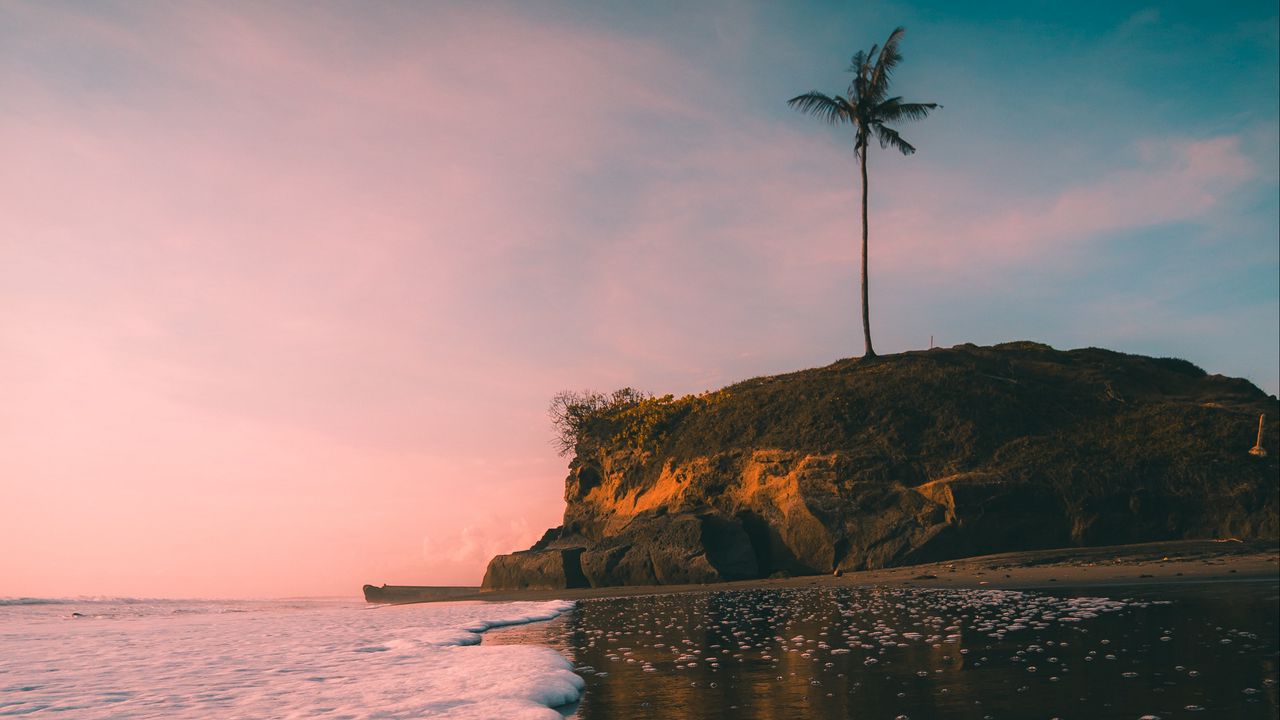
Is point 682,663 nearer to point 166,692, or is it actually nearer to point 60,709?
point 166,692

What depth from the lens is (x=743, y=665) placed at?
845 centimetres

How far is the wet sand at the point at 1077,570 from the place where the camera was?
1775cm

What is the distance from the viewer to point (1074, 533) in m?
24.4

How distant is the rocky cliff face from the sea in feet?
32.3

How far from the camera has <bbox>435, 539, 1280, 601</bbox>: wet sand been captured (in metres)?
17.8

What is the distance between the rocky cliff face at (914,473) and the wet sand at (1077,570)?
1609 mm

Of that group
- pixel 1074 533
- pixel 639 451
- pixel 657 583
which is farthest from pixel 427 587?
pixel 1074 533

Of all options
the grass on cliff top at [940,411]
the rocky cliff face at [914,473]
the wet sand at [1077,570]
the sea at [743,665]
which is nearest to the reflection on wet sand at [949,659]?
the sea at [743,665]

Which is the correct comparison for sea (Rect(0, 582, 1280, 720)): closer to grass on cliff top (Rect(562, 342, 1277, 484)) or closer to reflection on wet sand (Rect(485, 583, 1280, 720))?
reflection on wet sand (Rect(485, 583, 1280, 720))

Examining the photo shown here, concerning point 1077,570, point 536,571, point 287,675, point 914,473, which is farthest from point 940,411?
point 287,675

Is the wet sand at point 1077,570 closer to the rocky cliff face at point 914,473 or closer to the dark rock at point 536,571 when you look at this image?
the rocky cliff face at point 914,473

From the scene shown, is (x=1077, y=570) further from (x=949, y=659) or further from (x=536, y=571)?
(x=536, y=571)

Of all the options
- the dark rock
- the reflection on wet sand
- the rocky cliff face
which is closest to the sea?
the reflection on wet sand

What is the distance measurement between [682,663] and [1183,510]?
23.5 m
